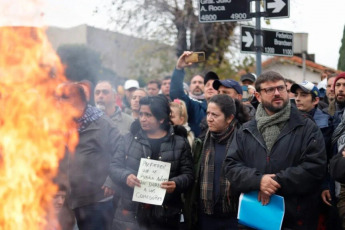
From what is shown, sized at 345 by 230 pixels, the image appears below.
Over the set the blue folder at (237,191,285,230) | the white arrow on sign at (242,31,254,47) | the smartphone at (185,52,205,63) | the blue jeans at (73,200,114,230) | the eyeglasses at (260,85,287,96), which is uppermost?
the white arrow on sign at (242,31,254,47)

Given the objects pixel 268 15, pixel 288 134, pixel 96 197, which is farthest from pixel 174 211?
pixel 268 15

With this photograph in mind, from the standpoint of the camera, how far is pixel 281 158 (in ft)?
15.1

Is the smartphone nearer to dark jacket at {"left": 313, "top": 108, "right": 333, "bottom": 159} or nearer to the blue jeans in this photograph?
dark jacket at {"left": 313, "top": 108, "right": 333, "bottom": 159}

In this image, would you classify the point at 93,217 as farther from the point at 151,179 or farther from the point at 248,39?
the point at 248,39

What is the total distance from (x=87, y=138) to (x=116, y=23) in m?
7.94

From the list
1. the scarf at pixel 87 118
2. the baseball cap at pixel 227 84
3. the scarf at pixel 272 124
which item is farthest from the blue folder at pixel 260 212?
the scarf at pixel 87 118

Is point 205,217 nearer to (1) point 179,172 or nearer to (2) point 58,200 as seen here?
(1) point 179,172

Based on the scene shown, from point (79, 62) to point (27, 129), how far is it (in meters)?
5.90

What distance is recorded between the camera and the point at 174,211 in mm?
5508

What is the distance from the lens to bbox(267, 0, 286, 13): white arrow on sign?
7.46m

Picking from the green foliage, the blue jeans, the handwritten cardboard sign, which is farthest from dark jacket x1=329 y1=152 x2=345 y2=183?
the green foliage

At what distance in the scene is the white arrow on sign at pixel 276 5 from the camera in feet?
24.5

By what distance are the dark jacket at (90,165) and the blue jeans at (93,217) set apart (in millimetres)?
72

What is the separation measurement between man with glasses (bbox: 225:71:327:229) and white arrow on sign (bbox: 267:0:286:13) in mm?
2866
